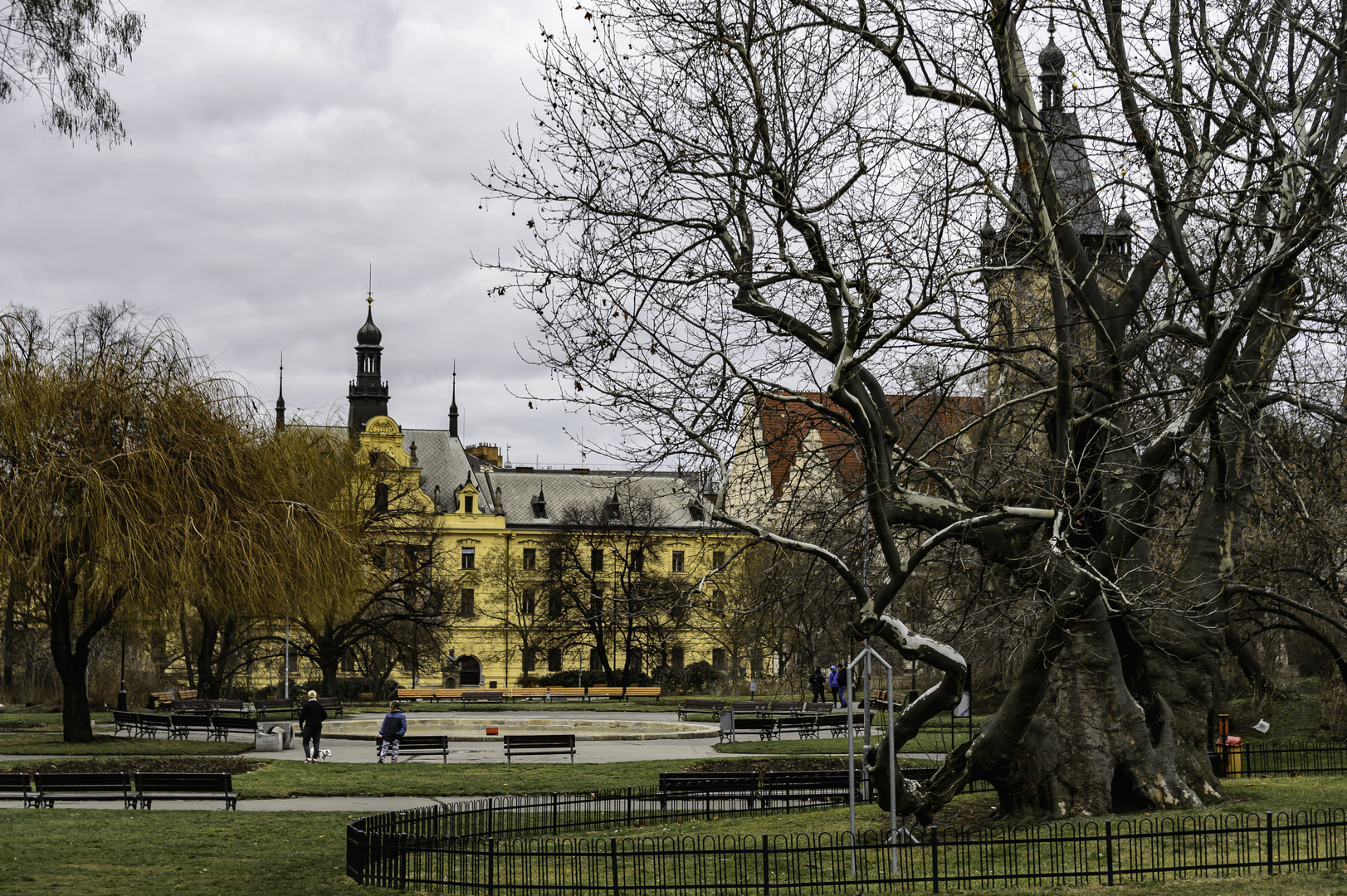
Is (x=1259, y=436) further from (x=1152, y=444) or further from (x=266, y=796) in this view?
(x=266, y=796)

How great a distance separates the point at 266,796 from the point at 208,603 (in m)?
7.31

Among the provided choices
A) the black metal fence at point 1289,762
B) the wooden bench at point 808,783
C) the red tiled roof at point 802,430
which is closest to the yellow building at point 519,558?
the black metal fence at point 1289,762

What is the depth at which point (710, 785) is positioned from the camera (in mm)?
16953

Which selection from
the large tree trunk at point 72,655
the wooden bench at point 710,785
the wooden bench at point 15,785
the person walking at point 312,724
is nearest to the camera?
the wooden bench at point 710,785

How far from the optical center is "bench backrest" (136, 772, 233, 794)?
17.7 meters

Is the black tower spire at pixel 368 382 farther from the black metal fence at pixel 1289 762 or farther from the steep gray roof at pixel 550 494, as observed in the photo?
the black metal fence at pixel 1289 762

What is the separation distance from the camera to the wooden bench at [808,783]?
17391mm

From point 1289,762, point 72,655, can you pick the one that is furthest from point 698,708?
point 1289,762

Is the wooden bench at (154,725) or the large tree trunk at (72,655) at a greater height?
the large tree trunk at (72,655)

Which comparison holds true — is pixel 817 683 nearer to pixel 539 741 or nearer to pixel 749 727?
pixel 749 727

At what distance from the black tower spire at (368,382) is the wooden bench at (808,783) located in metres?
68.6

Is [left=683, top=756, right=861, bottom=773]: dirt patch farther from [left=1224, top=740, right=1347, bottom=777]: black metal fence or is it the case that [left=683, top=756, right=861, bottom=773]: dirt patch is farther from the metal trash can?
[left=1224, top=740, right=1347, bottom=777]: black metal fence

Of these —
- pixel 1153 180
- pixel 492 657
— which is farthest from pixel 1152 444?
pixel 492 657

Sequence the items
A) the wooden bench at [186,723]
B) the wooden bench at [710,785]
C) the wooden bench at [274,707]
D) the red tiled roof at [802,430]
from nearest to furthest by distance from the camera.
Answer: the red tiled roof at [802,430] → the wooden bench at [710,785] → the wooden bench at [186,723] → the wooden bench at [274,707]
